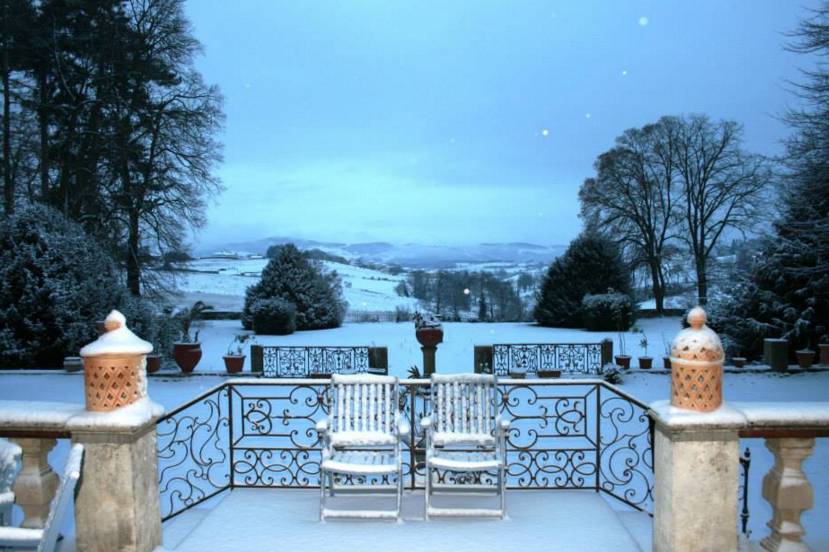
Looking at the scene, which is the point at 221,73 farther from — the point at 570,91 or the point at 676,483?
the point at 676,483

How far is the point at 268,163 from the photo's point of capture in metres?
21.4

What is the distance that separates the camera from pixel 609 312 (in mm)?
18406

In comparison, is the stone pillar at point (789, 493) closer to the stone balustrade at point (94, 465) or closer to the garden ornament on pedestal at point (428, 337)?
the stone balustrade at point (94, 465)

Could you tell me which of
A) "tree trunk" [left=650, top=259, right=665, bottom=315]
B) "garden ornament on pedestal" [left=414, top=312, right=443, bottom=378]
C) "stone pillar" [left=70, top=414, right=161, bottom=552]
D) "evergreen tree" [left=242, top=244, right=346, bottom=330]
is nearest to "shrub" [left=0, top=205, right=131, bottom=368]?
"evergreen tree" [left=242, top=244, right=346, bottom=330]

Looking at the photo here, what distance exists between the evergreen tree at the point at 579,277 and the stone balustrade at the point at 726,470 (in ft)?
57.8

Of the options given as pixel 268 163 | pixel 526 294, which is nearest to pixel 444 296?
pixel 526 294

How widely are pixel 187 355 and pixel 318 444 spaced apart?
8.35m

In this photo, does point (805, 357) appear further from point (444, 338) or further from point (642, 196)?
point (642, 196)

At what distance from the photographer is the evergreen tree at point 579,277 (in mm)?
20141

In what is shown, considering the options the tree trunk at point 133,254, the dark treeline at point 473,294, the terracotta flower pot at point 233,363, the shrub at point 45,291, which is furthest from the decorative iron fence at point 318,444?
the dark treeline at point 473,294

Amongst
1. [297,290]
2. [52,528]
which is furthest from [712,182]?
[52,528]

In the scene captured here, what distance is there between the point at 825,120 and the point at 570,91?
29.1ft

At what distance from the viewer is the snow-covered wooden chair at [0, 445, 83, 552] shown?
198 centimetres

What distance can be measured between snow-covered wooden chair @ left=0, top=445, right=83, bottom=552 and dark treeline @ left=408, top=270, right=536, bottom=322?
23165mm
